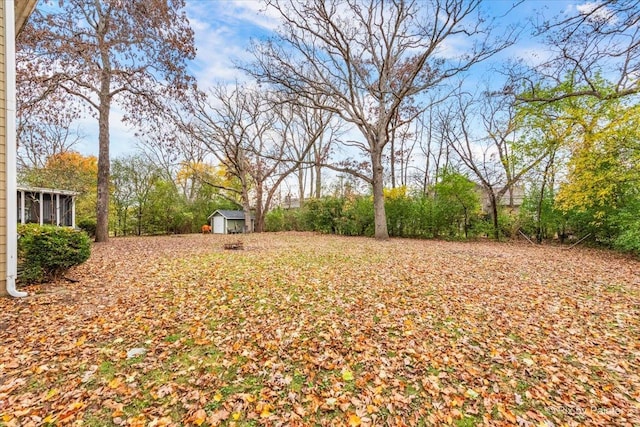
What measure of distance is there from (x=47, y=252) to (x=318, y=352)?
16.0 ft

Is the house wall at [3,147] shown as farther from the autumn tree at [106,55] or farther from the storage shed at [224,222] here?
the storage shed at [224,222]

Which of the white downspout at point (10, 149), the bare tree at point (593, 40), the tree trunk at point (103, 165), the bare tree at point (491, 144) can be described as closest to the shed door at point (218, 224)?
the tree trunk at point (103, 165)

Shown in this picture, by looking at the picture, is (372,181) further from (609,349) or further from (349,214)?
(609,349)

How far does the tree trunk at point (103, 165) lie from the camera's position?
10.5 meters

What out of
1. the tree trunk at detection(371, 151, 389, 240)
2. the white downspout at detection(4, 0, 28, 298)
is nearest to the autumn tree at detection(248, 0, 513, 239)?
the tree trunk at detection(371, 151, 389, 240)

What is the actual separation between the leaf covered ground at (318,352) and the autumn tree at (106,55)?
6655mm

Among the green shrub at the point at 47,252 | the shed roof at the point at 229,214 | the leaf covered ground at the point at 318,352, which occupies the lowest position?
the leaf covered ground at the point at 318,352

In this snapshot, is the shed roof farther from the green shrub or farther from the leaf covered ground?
the green shrub

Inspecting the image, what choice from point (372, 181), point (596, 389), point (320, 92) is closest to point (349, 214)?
point (372, 181)

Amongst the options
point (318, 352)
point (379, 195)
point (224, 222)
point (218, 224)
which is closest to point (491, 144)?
point (379, 195)

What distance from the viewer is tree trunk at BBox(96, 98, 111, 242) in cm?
1048

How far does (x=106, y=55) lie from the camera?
30.2ft

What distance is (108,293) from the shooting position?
443 cm

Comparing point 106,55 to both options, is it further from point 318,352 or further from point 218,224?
point 218,224
